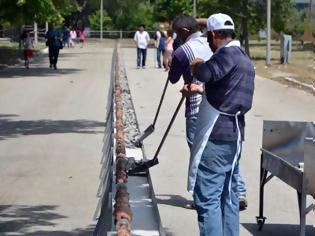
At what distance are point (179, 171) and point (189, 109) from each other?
109 inches

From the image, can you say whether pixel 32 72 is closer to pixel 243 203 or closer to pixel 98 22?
pixel 243 203

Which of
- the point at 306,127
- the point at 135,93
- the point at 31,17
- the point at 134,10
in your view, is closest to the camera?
the point at 306,127

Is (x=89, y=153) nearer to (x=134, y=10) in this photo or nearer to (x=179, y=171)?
(x=179, y=171)

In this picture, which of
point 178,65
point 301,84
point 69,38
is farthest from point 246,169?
point 69,38

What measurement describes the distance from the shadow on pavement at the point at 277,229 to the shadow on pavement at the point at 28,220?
1605 mm

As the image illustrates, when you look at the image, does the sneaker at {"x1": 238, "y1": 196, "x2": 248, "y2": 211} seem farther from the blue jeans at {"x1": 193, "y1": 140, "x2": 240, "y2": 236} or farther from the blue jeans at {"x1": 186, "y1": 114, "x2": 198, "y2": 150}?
the blue jeans at {"x1": 193, "y1": 140, "x2": 240, "y2": 236}

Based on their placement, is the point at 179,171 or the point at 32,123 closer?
the point at 179,171

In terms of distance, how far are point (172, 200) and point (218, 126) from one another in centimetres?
356

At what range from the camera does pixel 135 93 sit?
2408cm

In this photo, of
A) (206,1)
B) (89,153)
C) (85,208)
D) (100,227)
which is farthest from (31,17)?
(100,227)

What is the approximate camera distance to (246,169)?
38.0ft

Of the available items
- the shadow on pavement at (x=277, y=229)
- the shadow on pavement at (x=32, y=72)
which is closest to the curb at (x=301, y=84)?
the shadow on pavement at (x=32, y=72)

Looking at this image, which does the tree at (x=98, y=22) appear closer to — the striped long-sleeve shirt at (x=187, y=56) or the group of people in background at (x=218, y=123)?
the striped long-sleeve shirt at (x=187, y=56)

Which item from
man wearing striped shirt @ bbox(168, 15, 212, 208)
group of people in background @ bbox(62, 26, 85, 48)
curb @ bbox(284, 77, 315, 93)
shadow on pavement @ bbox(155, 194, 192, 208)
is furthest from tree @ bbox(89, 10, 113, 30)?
man wearing striped shirt @ bbox(168, 15, 212, 208)
